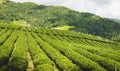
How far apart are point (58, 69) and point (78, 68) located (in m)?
3.27

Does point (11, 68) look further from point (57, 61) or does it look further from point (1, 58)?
point (57, 61)

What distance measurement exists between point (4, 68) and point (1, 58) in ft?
16.2

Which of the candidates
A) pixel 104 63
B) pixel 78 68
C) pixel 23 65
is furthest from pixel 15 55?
pixel 104 63

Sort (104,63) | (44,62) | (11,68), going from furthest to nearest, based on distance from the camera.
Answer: (104,63) < (44,62) < (11,68)

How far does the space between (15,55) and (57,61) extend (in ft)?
25.4

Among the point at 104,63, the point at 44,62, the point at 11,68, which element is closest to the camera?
the point at 11,68

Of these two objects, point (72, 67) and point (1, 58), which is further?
point (1, 58)

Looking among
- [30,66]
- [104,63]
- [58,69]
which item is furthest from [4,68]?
[104,63]

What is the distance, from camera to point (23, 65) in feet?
141

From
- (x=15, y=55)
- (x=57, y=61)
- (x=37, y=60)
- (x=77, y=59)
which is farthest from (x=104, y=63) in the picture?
(x=15, y=55)

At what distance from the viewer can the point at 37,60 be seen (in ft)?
152

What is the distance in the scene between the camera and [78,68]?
42.5m

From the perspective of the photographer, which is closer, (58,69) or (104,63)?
(58,69)

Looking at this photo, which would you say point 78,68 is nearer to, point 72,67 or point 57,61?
point 72,67
